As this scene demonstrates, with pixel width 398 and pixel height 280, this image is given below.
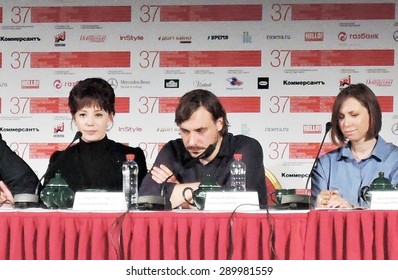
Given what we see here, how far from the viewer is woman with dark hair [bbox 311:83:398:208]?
421 centimetres

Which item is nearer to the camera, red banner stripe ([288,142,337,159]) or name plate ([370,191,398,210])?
name plate ([370,191,398,210])

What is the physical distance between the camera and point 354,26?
220 inches

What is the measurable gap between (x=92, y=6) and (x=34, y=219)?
2.72 meters

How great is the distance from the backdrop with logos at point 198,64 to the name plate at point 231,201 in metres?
2.27

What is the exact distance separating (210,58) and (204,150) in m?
1.61

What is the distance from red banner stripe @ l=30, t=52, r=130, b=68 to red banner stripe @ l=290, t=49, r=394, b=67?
108cm

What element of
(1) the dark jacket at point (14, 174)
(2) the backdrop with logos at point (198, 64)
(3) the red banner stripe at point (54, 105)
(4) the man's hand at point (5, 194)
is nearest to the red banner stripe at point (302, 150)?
(2) the backdrop with logos at point (198, 64)

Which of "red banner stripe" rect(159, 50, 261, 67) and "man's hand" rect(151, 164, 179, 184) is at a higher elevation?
"red banner stripe" rect(159, 50, 261, 67)

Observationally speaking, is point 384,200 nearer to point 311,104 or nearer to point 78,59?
point 311,104

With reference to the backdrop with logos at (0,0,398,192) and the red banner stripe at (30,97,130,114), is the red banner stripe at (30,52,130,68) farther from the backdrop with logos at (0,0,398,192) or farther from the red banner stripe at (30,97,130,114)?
the red banner stripe at (30,97,130,114)

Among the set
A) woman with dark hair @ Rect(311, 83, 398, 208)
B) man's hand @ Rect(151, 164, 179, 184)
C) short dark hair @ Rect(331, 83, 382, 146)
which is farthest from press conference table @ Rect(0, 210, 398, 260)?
short dark hair @ Rect(331, 83, 382, 146)
